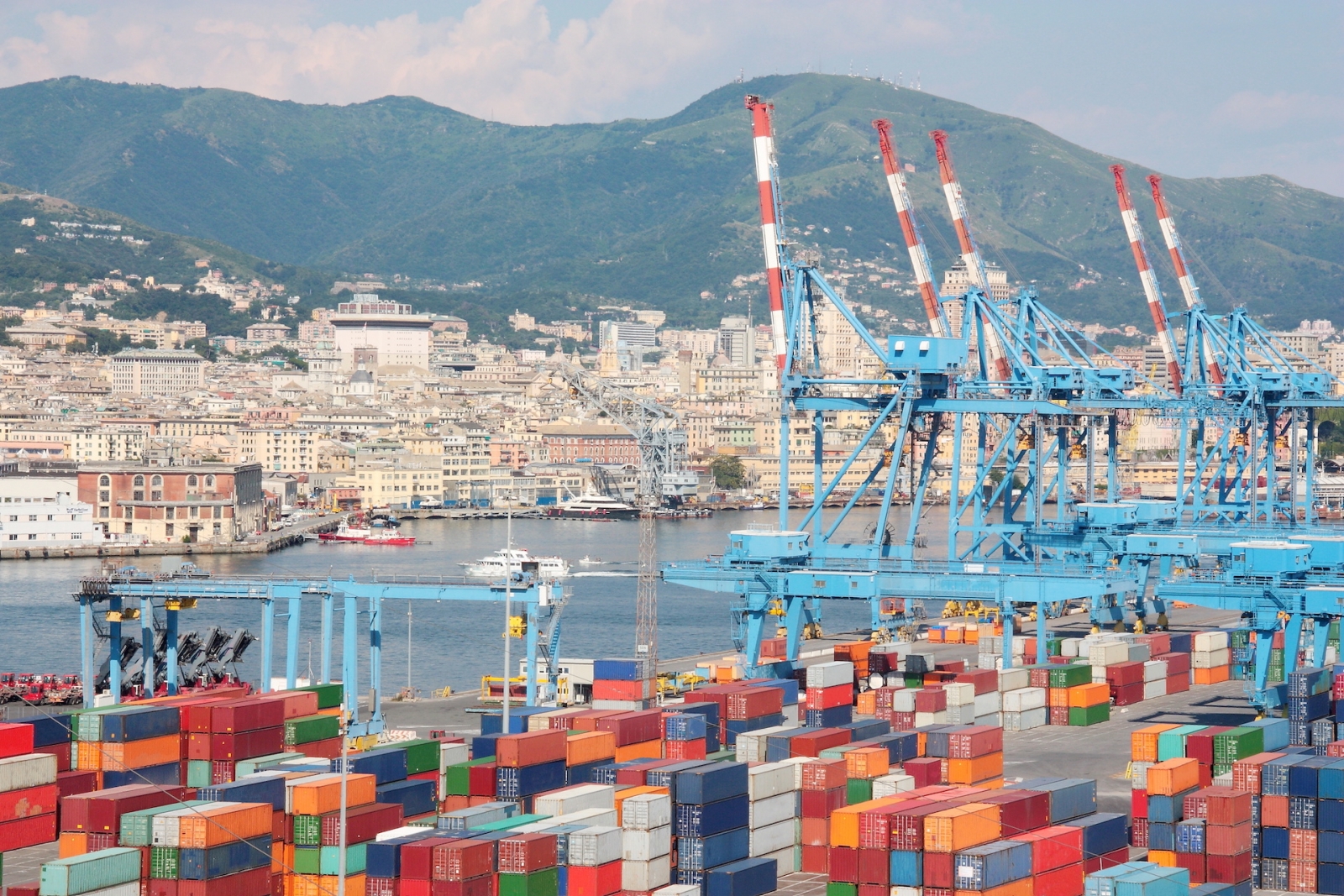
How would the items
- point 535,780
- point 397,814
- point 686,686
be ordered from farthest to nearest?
point 686,686
point 535,780
point 397,814

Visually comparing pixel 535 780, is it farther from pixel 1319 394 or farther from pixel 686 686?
pixel 1319 394

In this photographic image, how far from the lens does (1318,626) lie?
46219 millimetres

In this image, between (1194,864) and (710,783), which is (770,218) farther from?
(1194,864)

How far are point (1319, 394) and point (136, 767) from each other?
49.7 meters

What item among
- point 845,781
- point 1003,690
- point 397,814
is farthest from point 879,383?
point 397,814

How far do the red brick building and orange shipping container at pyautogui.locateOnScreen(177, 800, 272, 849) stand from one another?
8407cm

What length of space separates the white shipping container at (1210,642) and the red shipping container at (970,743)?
1889 cm

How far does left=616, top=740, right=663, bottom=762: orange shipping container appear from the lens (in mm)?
33969

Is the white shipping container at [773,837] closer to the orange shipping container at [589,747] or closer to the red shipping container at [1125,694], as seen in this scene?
the orange shipping container at [589,747]

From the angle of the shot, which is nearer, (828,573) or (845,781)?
(845,781)

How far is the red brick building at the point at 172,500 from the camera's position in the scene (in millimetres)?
112125

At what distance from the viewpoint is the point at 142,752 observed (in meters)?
33.7

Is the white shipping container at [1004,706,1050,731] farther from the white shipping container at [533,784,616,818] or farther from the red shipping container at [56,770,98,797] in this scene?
the red shipping container at [56,770,98,797]

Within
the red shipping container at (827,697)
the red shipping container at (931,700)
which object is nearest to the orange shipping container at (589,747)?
the red shipping container at (827,697)
